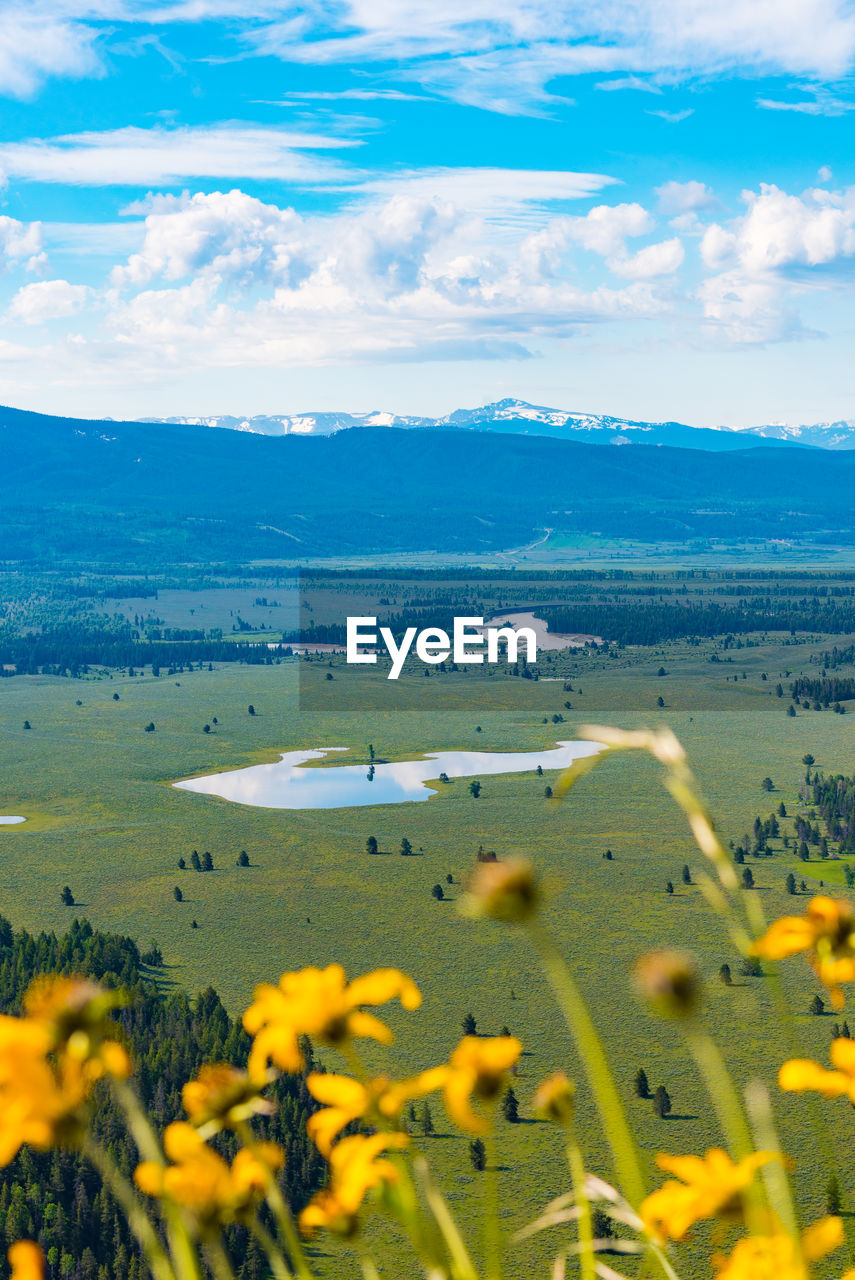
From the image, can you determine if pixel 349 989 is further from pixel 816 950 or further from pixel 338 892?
pixel 338 892

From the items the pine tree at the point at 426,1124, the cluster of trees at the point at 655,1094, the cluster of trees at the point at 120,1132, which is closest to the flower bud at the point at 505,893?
the cluster of trees at the point at 120,1132

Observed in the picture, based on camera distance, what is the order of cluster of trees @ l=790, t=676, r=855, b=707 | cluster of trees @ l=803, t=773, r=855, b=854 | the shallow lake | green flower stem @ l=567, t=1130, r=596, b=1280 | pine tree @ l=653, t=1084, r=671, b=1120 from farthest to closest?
cluster of trees @ l=790, t=676, r=855, b=707 → the shallow lake → cluster of trees @ l=803, t=773, r=855, b=854 → pine tree @ l=653, t=1084, r=671, b=1120 → green flower stem @ l=567, t=1130, r=596, b=1280

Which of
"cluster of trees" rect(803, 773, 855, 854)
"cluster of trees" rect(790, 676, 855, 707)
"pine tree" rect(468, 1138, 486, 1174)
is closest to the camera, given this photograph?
"pine tree" rect(468, 1138, 486, 1174)

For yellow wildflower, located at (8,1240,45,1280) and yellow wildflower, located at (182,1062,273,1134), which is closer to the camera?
yellow wildflower, located at (8,1240,45,1280)

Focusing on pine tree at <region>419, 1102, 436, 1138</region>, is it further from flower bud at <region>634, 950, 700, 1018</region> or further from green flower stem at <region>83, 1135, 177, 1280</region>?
flower bud at <region>634, 950, 700, 1018</region>

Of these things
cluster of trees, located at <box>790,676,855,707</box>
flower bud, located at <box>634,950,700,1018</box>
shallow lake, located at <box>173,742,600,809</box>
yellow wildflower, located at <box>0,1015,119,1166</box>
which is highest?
flower bud, located at <box>634,950,700,1018</box>

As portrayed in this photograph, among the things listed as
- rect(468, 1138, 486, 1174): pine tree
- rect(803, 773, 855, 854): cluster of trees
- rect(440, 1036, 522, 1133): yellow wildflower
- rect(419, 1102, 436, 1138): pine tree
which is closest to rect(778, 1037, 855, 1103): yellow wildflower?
rect(440, 1036, 522, 1133): yellow wildflower

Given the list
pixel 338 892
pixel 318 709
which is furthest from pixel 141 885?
pixel 318 709
